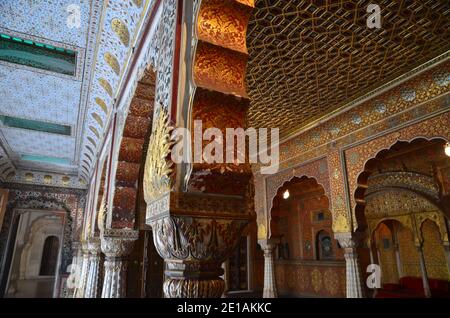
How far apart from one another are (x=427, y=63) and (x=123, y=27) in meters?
3.92

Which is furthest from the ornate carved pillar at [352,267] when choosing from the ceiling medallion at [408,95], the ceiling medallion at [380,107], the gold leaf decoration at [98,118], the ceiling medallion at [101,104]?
the gold leaf decoration at [98,118]

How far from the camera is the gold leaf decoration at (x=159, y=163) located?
148cm

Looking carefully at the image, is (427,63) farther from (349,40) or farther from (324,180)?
(324,180)

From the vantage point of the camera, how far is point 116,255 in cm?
370

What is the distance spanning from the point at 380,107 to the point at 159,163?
4.15 metres

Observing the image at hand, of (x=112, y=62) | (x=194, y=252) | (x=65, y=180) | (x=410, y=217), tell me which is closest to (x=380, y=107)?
(x=112, y=62)

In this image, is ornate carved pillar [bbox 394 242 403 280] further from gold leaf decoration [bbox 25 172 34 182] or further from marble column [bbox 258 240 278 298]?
gold leaf decoration [bbox 25 172 34 182]

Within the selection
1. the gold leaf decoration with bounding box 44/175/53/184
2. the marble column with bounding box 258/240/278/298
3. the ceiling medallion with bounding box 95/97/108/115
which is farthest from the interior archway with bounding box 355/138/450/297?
the gold leaf decoration with bounding box 44/175/53/184

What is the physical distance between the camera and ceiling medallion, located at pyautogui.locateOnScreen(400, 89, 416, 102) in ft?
13.4

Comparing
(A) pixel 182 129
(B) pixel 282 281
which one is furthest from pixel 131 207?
(B) pixel 282 281

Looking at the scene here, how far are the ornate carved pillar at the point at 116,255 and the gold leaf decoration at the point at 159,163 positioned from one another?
6.99ft

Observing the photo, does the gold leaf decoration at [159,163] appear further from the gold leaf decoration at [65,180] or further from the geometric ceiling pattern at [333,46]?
the gold leaf decoration at [65,180]

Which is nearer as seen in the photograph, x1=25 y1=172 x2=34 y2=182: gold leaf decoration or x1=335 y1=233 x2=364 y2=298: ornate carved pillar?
x1=335 y1=233 x2=364 y2=298: ornate carved pillar

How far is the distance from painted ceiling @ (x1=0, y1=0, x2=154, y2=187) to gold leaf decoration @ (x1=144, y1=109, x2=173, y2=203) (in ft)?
5.93
